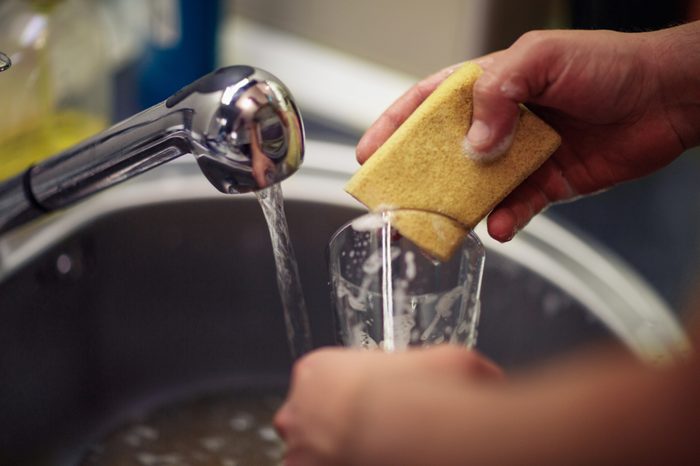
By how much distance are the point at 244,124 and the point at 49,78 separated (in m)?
0.41

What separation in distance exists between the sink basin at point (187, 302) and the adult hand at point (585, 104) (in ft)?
0.36

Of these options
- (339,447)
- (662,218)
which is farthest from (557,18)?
(339,447)

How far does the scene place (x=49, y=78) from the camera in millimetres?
784

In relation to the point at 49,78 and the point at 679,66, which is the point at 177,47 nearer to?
the point at 49,78

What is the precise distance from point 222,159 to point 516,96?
207mm

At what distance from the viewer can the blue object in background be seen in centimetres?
93

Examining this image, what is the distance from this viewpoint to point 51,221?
73 cm

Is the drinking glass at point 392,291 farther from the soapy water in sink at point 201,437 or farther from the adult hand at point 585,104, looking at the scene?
the soapy water in sink at point 201,437

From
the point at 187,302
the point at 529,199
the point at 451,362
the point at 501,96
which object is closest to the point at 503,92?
the point at 501,96

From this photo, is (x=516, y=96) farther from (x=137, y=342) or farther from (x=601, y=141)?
(x=137, y=342)

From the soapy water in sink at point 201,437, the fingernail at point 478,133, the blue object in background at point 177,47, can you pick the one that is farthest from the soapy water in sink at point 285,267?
the blue object in background at point 177,47

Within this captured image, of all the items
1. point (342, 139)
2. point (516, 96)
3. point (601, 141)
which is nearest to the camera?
point (516, 96)

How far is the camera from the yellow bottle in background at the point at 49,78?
75 cm

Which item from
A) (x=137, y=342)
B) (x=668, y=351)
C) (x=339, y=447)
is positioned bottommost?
(x=137, y=342)
